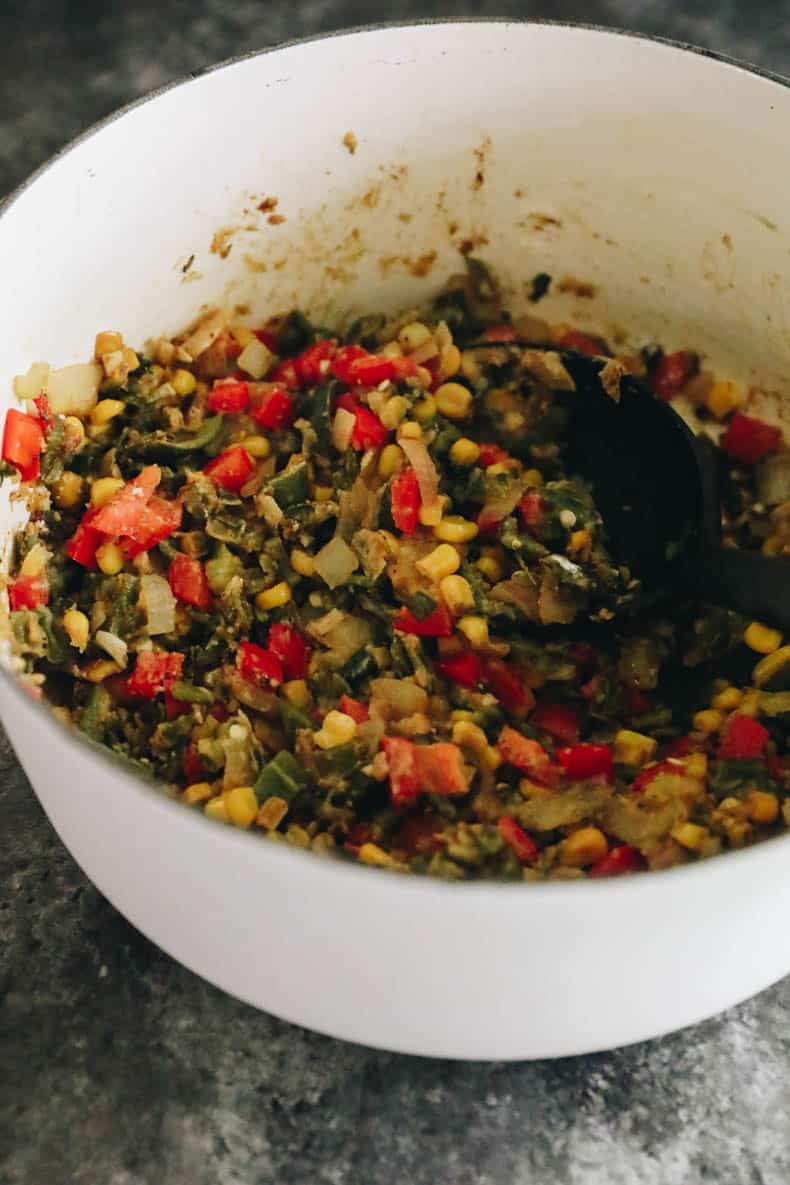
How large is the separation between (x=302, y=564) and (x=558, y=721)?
57 cm

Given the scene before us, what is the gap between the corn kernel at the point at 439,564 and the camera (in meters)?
2.29

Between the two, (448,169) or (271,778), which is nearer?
(271,778)

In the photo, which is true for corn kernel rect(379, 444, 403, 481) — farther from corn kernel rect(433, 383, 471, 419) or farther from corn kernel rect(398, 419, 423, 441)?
corn kernel rect(433, 383, 471, 419)

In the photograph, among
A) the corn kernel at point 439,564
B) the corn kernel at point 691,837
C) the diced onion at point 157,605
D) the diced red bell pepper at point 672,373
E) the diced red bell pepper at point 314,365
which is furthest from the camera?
the diced red bell pepper at point 672,373

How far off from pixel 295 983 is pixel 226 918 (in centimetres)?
15

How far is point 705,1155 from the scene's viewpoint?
5.72 ft

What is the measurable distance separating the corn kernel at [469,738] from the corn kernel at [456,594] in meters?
0.29

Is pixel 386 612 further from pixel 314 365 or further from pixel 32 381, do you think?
pixel 32 381

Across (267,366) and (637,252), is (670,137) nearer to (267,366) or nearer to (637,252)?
(637,252)

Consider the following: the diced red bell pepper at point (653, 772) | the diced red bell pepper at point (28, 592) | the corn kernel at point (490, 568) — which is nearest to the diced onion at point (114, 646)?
the diced red bell pepper at point (28, 592)

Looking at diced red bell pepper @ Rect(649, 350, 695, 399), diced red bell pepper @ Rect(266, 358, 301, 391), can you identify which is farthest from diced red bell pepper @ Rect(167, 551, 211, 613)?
diced red bell pepper @ Rect(649, 350, 695, 399)

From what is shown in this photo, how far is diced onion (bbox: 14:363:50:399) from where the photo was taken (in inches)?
83.4

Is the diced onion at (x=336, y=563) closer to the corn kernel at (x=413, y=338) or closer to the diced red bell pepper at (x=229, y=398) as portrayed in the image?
the diced red bell pepper at (x=229, y=398)

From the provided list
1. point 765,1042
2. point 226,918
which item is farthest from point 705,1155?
point 226,918
